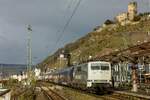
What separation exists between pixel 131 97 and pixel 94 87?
27.5ft

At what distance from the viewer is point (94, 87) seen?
48469mm

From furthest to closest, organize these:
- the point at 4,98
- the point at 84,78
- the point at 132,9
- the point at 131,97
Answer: the point at 132,9 → the point at 84,78 → the point at 131,97 → the point at 4,98

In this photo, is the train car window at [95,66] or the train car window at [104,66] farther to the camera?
the train car window at [104,66]

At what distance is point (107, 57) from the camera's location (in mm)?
53531

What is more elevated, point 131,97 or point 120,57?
point 120,57

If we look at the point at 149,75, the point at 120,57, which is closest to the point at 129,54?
the point at 120,57

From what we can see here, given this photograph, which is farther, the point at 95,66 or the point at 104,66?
the point at 104,66

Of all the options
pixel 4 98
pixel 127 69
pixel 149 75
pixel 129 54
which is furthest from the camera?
pixel 127 69

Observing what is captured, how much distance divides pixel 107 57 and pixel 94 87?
20.5 feet

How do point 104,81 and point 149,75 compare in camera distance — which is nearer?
point 104,81

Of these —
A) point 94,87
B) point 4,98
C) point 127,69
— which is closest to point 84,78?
point 94,87

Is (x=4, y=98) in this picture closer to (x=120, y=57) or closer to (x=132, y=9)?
(x=120, y=57)

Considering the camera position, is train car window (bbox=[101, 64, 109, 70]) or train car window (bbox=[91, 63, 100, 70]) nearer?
train car window (bbox=[91, 63, 100, 70])

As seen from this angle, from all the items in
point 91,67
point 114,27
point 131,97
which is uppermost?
point 114,27
